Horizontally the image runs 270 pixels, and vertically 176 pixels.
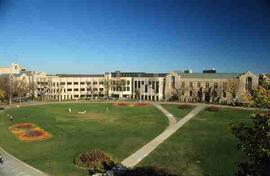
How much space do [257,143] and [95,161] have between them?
851 inches

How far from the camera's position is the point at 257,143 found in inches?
719

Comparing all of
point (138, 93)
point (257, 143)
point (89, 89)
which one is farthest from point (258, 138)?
point (89, 89)

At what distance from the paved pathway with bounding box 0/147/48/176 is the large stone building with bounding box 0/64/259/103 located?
69806 mm

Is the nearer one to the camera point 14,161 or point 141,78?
point 14,161

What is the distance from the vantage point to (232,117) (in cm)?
6925

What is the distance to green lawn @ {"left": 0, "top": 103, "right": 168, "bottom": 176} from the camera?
3853 cm

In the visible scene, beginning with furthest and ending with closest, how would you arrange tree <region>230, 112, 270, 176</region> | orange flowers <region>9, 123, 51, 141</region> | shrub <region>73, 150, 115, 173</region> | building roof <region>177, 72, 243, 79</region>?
building roof <region>177, 72, 243, 79</region>
orange flowers <region>9, 123, 51, 141</region>
shrub <region>73, 150, 115, 173</region>
tree <region>230, 112, 270, 176</region>

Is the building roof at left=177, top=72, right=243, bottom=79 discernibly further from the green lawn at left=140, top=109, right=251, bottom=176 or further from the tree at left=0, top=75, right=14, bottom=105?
the tree at left=0, top=75, right=14, bottom=105

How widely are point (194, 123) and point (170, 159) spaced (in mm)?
23820

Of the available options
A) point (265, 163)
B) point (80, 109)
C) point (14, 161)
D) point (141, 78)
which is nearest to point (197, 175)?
point (265, 163)

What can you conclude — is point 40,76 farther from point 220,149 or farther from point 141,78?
point 220,149

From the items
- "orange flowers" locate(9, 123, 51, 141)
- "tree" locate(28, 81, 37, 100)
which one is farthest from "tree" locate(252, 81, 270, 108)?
"tree" locate(28, 81, 37, 100)

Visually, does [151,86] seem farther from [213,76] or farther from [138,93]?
[213,76]

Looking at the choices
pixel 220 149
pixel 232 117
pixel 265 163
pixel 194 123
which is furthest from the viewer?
pixel 232 117
